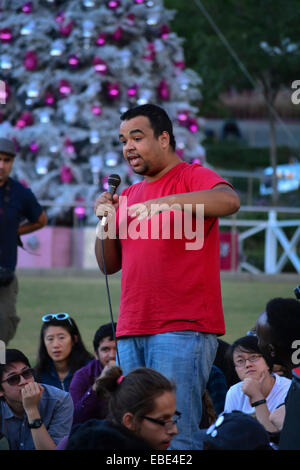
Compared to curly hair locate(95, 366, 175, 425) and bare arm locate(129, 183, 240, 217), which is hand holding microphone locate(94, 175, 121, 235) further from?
curly hair locate(95, 366, 175, 425)

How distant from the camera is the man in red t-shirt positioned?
3.83 meters

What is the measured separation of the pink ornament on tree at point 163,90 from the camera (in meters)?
18.4

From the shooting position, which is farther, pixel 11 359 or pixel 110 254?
pixel 11 359

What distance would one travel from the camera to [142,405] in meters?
3.60

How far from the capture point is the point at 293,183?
95.5ft

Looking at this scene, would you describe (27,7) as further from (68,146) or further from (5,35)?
(68,146)

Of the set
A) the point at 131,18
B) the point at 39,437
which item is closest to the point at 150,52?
the point at 131,18

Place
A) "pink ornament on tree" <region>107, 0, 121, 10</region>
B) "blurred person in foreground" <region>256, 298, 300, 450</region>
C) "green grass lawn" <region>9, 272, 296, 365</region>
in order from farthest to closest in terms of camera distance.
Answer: "pink ornament on tree" <region>107, 0, 121, 10</region>
"green grass lawn" <region>9, 272, 296, 365</region>
"blurred person in foreground" <region>256, 298, 300, 450</region>

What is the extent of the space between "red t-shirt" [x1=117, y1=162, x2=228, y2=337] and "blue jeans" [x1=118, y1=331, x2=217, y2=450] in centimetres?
4

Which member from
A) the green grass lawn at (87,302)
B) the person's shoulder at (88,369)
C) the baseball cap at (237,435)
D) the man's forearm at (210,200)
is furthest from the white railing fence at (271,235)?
the baseball cap at (237,435)

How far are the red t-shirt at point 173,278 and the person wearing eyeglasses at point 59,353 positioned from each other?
236cm

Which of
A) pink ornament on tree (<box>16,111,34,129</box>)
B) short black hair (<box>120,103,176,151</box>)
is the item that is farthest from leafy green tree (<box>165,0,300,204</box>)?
short black hair (<box>120,103,176,151</box>)

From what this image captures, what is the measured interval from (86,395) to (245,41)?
19.4 metres
